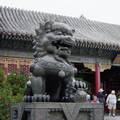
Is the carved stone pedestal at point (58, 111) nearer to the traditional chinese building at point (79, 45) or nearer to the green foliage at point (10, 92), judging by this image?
the green foliage at point (10, 92)

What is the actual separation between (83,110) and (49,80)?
58cm

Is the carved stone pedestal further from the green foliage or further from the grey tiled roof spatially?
the grey tiled roof

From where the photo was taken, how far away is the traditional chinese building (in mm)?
16344

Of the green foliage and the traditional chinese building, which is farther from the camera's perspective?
the traditional chinese building

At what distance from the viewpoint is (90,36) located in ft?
63.0


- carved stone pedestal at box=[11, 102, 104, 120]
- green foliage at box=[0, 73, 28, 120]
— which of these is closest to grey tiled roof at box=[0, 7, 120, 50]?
green foliage at box=[0, 73, 28, 120]

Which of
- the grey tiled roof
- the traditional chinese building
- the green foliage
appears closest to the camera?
the green foliage

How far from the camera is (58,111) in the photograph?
5070 millimetres

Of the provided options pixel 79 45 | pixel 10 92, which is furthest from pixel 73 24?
pixel 10 92

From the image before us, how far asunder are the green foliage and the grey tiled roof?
2.26 metres

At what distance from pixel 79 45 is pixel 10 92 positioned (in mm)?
6718

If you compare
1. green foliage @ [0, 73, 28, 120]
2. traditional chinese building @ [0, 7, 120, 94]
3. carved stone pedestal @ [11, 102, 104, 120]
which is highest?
traditional chinese building @ [0, 7, 120, 94]

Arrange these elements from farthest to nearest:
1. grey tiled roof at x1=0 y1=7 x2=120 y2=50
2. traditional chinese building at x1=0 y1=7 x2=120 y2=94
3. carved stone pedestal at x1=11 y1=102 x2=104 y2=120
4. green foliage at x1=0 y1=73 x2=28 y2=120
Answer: traditional chinese building at x1=0 y1=7 x2=120 y2=94 < grey tiled roof at x1=0 y1=7 x2=120 y2=50 < green foliage at x1=0 y1=73 x2=28 y2=120 < carved stone pedestal at x1=11 y1=102 x2=104 y2=120

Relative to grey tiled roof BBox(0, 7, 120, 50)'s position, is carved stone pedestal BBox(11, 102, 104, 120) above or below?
below
